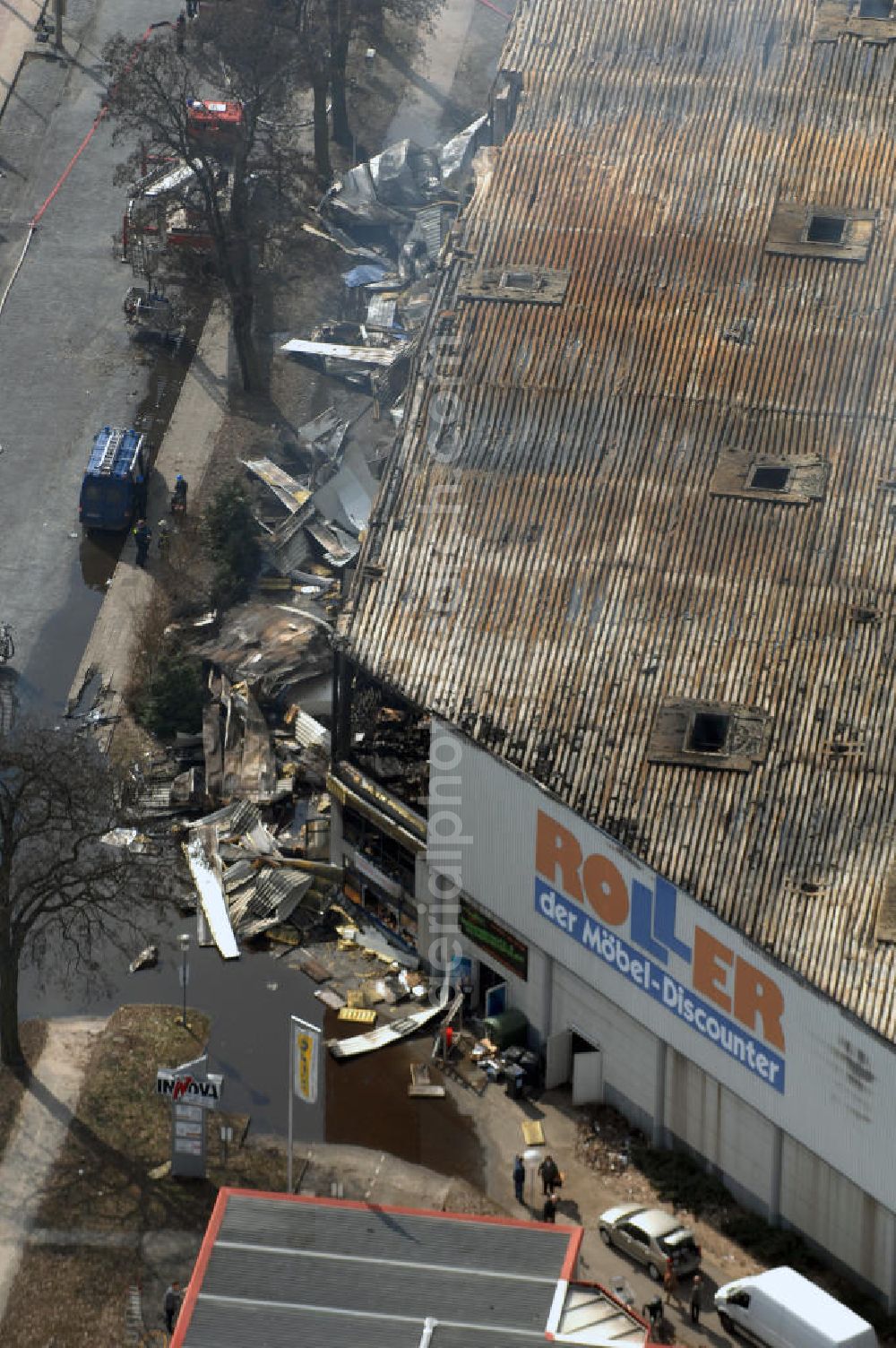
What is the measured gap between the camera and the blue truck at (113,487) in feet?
414

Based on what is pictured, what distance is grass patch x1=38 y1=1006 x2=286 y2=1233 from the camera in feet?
305

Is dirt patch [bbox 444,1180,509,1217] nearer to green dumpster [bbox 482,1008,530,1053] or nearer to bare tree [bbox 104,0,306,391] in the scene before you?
green dumpster [bbox 482,1008,530,1053]

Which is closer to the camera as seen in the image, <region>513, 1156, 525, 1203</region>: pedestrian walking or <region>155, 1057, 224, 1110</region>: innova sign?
<region>155, 1057, 224, 1110</region>: innova sign

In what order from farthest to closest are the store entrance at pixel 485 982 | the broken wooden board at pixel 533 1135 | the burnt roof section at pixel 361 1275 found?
the store entrance at pixel 485 982
the broken wooden board at pixel 533 1135
the burnt roof section at pixel 361 1275

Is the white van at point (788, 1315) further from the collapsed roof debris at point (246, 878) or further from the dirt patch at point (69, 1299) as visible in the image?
the collapsed roof debris at point (246, 878)

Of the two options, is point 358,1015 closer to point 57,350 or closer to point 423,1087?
point 423,1087

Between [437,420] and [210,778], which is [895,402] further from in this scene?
[210,778]

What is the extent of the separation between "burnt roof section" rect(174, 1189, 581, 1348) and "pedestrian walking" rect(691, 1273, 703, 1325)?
7484 mm

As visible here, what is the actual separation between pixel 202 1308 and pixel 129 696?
40235 millimetres

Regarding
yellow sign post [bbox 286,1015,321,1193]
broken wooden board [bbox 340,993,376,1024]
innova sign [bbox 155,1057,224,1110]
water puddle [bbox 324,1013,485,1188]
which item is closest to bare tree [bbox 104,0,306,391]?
broken wooden board [bbox 340,993,376,1024]

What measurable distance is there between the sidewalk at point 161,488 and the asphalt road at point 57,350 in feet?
2.48

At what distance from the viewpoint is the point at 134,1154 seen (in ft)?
313

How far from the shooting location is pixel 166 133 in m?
133

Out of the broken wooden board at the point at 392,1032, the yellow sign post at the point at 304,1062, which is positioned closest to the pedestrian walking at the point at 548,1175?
the yellow sign post at the point at 304,1062
